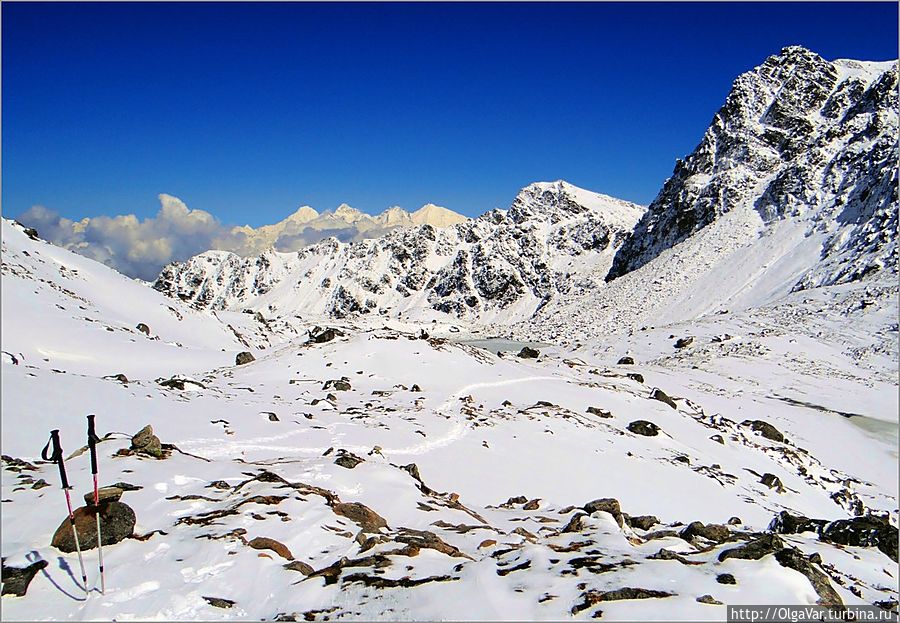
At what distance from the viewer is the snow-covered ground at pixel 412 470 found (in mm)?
6242

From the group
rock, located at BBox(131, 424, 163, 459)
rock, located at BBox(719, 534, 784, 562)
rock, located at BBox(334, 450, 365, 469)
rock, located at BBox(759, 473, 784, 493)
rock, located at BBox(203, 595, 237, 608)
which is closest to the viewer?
rock, located at BBox(203, 595, 237, 608)

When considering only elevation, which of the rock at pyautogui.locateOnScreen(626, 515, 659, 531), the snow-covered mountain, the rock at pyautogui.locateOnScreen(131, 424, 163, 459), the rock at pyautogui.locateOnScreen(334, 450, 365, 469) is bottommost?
the rock at pyautogui.locateOnScreen(626, 515, 659, 531)

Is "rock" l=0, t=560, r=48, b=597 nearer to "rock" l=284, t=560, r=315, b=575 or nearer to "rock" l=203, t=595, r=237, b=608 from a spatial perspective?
"rock" l=203, t=595, r=237, b=608

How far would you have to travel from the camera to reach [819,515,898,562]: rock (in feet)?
35.3

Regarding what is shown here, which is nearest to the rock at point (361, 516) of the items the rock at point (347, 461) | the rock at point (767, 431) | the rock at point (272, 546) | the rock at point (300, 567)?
the rock at point (272, 546)

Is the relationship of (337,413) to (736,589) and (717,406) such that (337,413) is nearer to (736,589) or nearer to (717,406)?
(736,589)

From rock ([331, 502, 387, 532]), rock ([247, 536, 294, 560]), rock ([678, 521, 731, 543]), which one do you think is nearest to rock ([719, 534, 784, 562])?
rock ([678, 521, 731, 543])

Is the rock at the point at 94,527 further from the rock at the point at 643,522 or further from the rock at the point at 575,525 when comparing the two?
the rock at the point at 643,522

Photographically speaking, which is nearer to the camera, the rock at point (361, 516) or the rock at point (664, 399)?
the rock at point (361, 516)

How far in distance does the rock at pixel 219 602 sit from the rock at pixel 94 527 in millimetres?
2026

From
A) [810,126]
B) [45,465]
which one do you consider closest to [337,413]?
[45,465]

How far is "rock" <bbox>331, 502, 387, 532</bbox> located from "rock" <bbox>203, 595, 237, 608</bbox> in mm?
3114

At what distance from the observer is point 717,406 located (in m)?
31.9

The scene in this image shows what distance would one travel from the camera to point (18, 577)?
5941 mm
